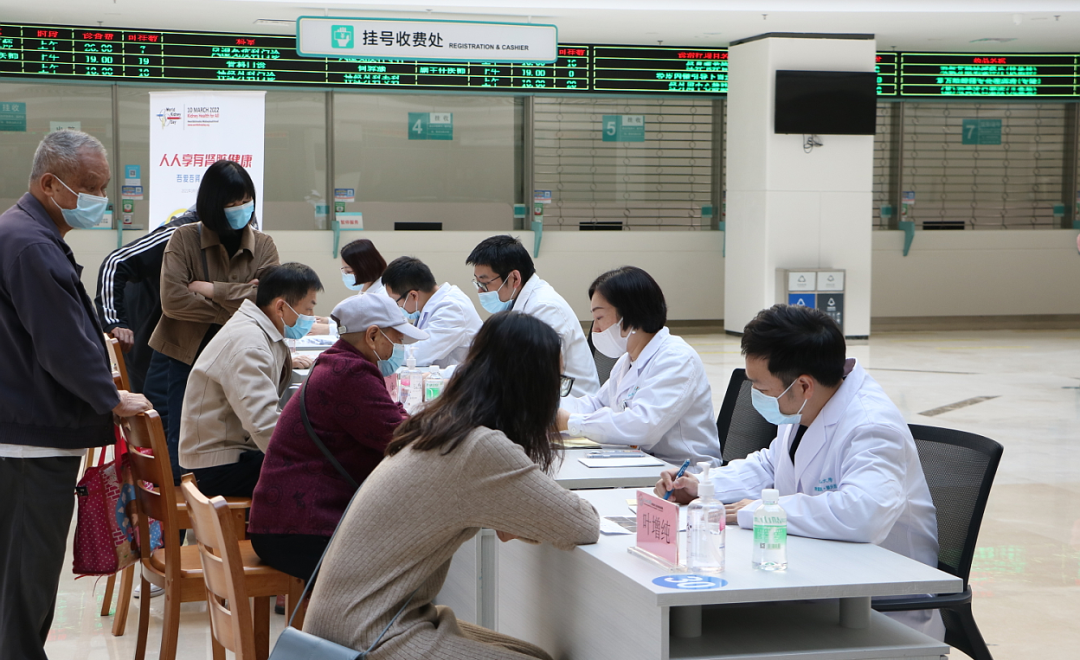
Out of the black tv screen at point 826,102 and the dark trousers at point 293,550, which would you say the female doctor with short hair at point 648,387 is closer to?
the dark trousers at point 293,550

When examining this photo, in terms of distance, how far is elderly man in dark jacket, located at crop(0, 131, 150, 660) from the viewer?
8.90ft

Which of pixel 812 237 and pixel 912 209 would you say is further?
pixel 912 209

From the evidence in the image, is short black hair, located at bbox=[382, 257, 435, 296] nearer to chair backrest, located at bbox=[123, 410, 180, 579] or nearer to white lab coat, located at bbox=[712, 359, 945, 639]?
chair backrest, located at bbox=[123, 410, 180, 579]

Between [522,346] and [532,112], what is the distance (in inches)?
406

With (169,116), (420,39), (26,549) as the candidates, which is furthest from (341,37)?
(26,549)

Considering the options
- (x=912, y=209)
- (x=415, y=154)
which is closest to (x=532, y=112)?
(x=415, y=154)

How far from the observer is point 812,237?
11.0 metres

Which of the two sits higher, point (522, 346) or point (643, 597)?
point (522, 346)

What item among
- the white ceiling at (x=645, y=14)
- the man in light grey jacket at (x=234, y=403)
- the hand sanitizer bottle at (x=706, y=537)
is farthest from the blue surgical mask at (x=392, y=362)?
the white ceiling at (x=645, y=14)

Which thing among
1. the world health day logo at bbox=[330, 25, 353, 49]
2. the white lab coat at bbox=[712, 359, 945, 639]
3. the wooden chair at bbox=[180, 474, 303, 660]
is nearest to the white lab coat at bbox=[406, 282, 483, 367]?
the wooden chair at bbox=[180, 474, 303, 660]

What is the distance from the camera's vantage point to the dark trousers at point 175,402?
168 inches

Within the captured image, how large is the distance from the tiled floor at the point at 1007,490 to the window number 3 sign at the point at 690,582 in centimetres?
185

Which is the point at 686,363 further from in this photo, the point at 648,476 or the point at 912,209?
the point at 912,209

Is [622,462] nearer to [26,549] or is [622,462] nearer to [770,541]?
[770,541]
